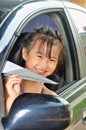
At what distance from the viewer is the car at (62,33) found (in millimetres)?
2471

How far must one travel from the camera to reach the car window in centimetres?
364

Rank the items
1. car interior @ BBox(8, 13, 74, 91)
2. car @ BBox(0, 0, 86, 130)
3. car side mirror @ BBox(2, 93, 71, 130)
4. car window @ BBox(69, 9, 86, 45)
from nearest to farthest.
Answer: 1. car side mirror @ BBox(2, 93, 71, 130)
2. car @ BBox(0, 0, 86, 130)
3. car interior @ BBox(8, 13, 74, 91)
4. car window @ BBox(69, 9, 86, 45)

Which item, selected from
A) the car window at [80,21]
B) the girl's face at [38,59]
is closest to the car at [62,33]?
the car window at [80,21]

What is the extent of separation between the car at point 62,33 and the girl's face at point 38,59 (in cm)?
12

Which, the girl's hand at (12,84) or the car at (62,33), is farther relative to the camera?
the car at (62,33)

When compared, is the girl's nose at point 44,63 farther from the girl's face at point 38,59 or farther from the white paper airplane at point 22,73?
the white paper airplane at point 22,73

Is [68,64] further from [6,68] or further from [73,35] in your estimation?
[6,68]

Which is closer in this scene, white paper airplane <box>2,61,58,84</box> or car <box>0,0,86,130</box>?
white paper airplane <box>2,61,58,84</box>

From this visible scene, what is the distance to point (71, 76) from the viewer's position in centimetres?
349

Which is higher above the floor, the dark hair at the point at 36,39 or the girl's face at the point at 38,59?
the dark hair at the point at 36,39

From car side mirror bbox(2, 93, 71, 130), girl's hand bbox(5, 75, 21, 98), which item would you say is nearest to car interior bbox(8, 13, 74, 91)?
girl's hand bbox(5, 75, 21, 98)

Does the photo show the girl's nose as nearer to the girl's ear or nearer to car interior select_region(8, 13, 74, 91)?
the girl's ear

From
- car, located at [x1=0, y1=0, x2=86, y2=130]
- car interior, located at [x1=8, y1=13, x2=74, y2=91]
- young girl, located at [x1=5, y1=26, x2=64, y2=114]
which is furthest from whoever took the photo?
car interior, located at [x1=8, y1=13, x2=74, y2=91]

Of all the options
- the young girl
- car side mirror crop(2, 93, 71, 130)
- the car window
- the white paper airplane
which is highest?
the car window
